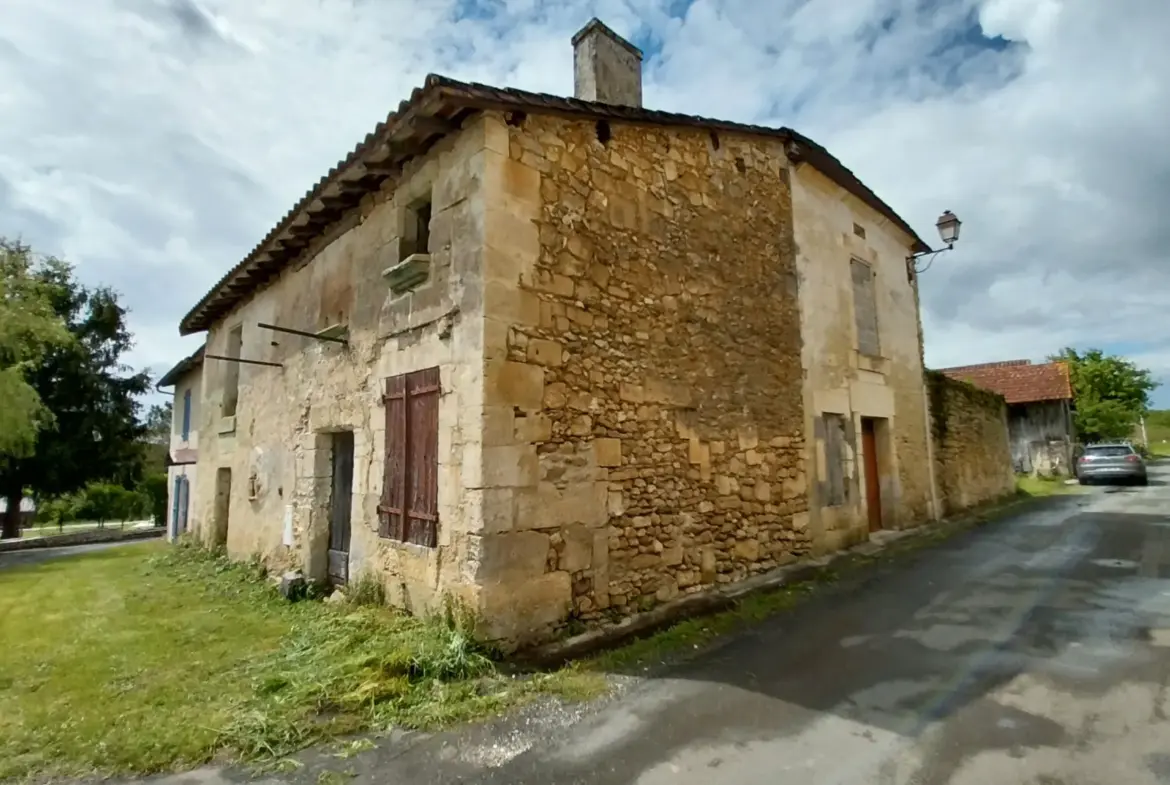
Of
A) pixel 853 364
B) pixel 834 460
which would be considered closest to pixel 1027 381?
pixel 853 364

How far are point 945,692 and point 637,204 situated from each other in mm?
4765

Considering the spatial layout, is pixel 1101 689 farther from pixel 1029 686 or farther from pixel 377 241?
pixel 377 241

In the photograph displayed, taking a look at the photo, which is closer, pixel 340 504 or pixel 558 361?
pixel 558 361

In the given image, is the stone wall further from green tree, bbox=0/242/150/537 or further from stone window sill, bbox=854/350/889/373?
green tree, bbox=0/242/150/537

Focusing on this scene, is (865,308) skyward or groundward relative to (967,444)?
skyward

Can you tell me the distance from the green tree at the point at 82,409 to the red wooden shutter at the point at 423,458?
68.2ft

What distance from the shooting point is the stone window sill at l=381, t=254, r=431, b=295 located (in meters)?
5.51

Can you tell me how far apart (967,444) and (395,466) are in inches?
465

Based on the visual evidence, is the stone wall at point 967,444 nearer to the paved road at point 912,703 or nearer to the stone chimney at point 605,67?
the paved road at point 912,703

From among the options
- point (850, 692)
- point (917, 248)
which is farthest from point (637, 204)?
point (917, 248)

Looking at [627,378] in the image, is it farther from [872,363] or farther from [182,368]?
[182,368]

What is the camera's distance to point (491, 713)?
3.68 meters

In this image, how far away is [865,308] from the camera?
975 centimetres

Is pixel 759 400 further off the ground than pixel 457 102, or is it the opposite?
pixel 457 102
